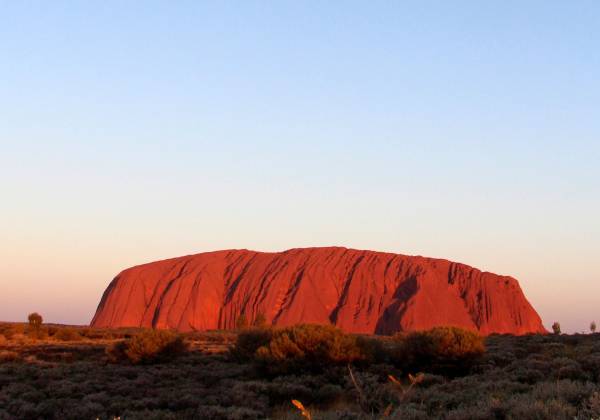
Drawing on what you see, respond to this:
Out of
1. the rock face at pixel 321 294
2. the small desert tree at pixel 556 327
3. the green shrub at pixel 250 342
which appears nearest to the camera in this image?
the green shrub at pixel 250 342

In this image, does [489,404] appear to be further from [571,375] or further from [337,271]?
[337,271]

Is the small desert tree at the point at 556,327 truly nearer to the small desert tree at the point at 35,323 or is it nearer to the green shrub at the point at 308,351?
the green shrub at the point at 308,351

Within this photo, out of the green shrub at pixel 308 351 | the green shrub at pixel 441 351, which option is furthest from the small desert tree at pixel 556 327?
the green shrub at pixel 308 351

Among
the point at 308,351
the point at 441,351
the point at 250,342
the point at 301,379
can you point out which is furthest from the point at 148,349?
the point at 441,351

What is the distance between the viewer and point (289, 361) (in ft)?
63.5

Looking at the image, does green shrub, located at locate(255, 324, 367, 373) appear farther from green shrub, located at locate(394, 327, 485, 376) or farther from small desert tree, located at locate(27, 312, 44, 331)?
small desert tree, located at locate(27, 312, 44, 331)

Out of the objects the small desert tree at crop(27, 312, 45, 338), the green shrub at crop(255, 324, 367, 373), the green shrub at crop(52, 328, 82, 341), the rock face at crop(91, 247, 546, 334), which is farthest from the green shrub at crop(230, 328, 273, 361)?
the rock face at crop(91, 247, 546, 334)

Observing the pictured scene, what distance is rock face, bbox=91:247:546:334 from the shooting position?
7250 cm

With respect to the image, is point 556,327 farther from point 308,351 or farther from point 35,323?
point 35,323

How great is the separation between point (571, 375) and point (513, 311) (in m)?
66.1

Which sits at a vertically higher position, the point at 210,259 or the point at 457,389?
the point at 210,259

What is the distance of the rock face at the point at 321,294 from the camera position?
72500 mm

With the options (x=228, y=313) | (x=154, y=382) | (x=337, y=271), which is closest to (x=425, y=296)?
(x=337, y=271)

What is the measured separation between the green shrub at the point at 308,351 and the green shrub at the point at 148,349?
5.65 m
